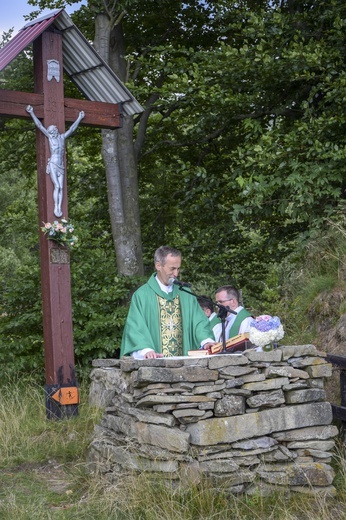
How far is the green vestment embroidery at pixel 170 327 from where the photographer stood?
6492 mm

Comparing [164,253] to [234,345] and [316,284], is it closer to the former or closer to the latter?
[234,345]

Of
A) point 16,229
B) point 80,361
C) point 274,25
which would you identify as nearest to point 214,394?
point 80,361

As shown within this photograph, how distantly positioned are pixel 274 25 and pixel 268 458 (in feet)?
20.7

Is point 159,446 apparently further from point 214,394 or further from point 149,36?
point 149,36

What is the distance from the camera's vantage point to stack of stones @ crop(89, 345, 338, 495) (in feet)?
16.8

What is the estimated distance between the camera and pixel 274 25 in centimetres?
963

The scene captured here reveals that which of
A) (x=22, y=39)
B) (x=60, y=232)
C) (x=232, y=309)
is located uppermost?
(x=22, y=39)

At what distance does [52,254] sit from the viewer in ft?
23.9

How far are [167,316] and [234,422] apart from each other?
1.54 metres

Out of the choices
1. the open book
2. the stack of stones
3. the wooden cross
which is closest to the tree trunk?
the wooden cross

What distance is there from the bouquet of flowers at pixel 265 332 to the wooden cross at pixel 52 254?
2.42 meters

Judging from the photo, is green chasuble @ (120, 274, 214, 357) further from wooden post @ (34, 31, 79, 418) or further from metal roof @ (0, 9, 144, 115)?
metal roof @ (0, 9, 144, 115)

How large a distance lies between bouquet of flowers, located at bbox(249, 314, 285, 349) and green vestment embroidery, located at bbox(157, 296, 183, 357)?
1.19 m

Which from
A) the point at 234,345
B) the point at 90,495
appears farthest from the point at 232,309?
the point at 90,495
